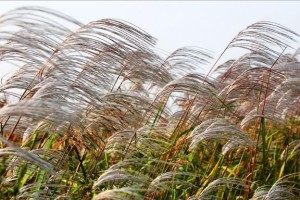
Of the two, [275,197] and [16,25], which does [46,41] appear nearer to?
[16,25]

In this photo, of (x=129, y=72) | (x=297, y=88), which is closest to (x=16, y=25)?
(x=129, y=72)

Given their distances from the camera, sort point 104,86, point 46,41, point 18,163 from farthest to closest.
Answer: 1. point 104,86
2. point 46,41
3. point 18,163

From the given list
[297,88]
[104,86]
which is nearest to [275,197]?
[104,86]

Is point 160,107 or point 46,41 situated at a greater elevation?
point 46,41

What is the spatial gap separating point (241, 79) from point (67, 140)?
3.89 feet

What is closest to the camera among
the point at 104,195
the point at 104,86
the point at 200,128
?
the point at 104,195

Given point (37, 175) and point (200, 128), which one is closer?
point (37, 175)

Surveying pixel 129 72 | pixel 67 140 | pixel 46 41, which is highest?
pixel 46 41

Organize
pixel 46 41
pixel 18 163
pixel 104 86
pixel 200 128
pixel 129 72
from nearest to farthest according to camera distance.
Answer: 1. pixel 18 163
2. pixel 46 41
3. pixel 104 86
4. pixel 200 128
5. pixel 129 72

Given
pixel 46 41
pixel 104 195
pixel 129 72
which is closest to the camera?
pixel 104 195

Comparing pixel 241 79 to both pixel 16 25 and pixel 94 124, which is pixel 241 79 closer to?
pixel 94 124

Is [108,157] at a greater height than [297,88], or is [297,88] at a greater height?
[297,88]

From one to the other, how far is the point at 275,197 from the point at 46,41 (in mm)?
1277

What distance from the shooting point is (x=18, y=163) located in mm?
2869
